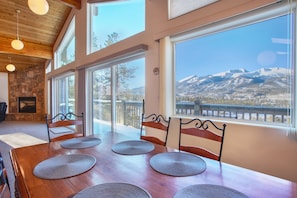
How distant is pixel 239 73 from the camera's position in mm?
1947

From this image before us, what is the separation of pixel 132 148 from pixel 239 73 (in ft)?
4.71

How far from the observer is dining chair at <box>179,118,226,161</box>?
1347mm

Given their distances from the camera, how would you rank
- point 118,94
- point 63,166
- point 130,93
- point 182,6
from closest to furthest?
1. point 63,166
2. point 182,6
3. point 130,93
4. point 118,94

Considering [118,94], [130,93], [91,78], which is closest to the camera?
[130,93]

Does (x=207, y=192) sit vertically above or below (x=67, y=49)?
below

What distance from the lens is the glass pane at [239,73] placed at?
5.45 feet

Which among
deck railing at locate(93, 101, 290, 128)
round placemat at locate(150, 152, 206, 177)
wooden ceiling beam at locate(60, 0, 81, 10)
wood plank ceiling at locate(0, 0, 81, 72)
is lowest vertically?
round placemat at locate(150, 152, 206, 177)

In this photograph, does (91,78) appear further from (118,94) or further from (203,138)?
(203,138)

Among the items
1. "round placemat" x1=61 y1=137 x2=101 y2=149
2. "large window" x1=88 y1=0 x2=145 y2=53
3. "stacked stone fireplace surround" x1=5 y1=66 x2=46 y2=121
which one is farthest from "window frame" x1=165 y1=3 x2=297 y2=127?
"stacked stone fireplace surround" x1=5 y1=66 x2=46 y2=121

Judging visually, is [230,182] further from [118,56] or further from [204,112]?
[118,56]

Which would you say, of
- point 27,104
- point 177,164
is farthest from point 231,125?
point 27,104

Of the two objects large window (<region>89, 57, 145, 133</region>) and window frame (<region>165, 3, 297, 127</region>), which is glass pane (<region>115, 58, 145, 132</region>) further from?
window frame (<region>165, 3, 297, 127</region>)

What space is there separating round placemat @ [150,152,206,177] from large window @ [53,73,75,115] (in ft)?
16.5

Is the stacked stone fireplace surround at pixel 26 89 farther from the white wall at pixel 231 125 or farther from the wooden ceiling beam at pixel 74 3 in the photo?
the white wall at pixel 231 125
